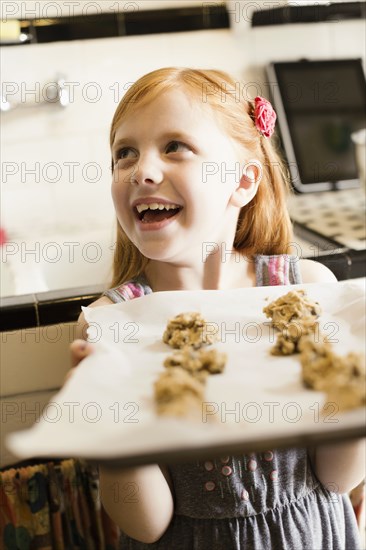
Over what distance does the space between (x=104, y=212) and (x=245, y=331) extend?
1.09 metres

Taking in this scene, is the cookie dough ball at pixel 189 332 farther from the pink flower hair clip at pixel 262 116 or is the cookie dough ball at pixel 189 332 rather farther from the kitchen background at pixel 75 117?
the kitchen background at pixel 75 117

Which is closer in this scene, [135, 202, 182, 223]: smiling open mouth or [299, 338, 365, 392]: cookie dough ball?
[299, 338, 365, 392]: cookie dough ball

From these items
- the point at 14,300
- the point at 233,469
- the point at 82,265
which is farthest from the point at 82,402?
the point at 82,265

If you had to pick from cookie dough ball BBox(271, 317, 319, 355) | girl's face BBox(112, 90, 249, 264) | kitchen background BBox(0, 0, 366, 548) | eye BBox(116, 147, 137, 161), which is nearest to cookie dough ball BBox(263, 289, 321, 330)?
cookie dough ball BBox(271, 317, 319, 355)

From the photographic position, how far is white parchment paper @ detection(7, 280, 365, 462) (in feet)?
1.86

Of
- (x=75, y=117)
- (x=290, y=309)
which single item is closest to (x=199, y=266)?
(x=290, y=309)

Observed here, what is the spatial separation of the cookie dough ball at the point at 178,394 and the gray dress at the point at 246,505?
1.04 ft

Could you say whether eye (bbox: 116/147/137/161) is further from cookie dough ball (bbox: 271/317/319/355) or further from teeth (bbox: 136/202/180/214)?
cookie dough ball (bbox: 271/317/319/355)

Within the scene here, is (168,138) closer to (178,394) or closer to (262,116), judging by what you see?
(262,116)

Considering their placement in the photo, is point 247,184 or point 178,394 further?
point 247,184

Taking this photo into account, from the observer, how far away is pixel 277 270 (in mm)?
1088

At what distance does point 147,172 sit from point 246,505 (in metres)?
0.49

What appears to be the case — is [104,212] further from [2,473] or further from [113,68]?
[2,473]

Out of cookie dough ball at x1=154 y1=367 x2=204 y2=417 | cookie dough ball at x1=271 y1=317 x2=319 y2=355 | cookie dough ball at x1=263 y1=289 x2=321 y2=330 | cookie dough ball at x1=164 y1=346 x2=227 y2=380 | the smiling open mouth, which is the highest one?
the smiling open mouth
